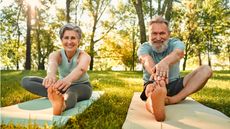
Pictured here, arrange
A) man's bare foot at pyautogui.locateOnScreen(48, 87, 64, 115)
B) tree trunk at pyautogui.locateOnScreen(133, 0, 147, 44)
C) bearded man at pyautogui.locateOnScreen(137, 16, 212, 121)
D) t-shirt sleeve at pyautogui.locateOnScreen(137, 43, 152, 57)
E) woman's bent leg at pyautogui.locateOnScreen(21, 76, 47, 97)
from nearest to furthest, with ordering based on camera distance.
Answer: man's bare foot at pyautogui.locateOnScreen(48, 87, 64, 115)
bearded man at pyautogui.locateOnScreen(137, 16, 212, 121)
t-shirt sleeve at pyautogui.locateOnScreen(137, 43, 152, 57)
woman's bent leg at pyautogui.locateOnScreen(21, 76, 47, 97)
tree trunk at pyautogui.locateOnScreen(133, 0, 147, 44)

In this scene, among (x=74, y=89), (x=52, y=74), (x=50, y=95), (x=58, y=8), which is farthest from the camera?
(x=58, y=8)

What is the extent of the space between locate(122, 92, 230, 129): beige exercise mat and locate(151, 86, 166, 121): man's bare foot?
0.07 meters

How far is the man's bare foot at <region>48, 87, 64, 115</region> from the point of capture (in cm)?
386

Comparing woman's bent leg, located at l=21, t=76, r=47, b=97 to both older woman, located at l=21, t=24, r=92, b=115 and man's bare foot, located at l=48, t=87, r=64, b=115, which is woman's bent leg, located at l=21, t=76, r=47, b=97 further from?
man's bare foot, located at l=48, t=87, r=64, b=115

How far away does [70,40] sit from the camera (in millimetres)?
5098

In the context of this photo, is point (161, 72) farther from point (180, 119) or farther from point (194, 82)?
point (194, 82)

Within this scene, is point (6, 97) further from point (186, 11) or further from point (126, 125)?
point (186, 11)

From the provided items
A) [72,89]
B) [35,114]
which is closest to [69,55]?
[72,89]

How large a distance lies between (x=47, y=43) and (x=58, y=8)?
380 cm

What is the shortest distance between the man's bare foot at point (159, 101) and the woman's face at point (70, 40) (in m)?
1.93

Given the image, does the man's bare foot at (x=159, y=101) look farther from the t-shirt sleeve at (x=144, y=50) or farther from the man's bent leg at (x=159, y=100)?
the t-shirt sleeve at (x=144, y=50)

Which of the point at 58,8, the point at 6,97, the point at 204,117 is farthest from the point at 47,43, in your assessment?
the point at 204,117

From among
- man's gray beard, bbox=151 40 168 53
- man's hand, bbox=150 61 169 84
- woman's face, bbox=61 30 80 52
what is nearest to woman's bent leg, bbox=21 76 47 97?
woman's face, bbox=61 30 80 52

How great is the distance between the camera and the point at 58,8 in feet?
109
